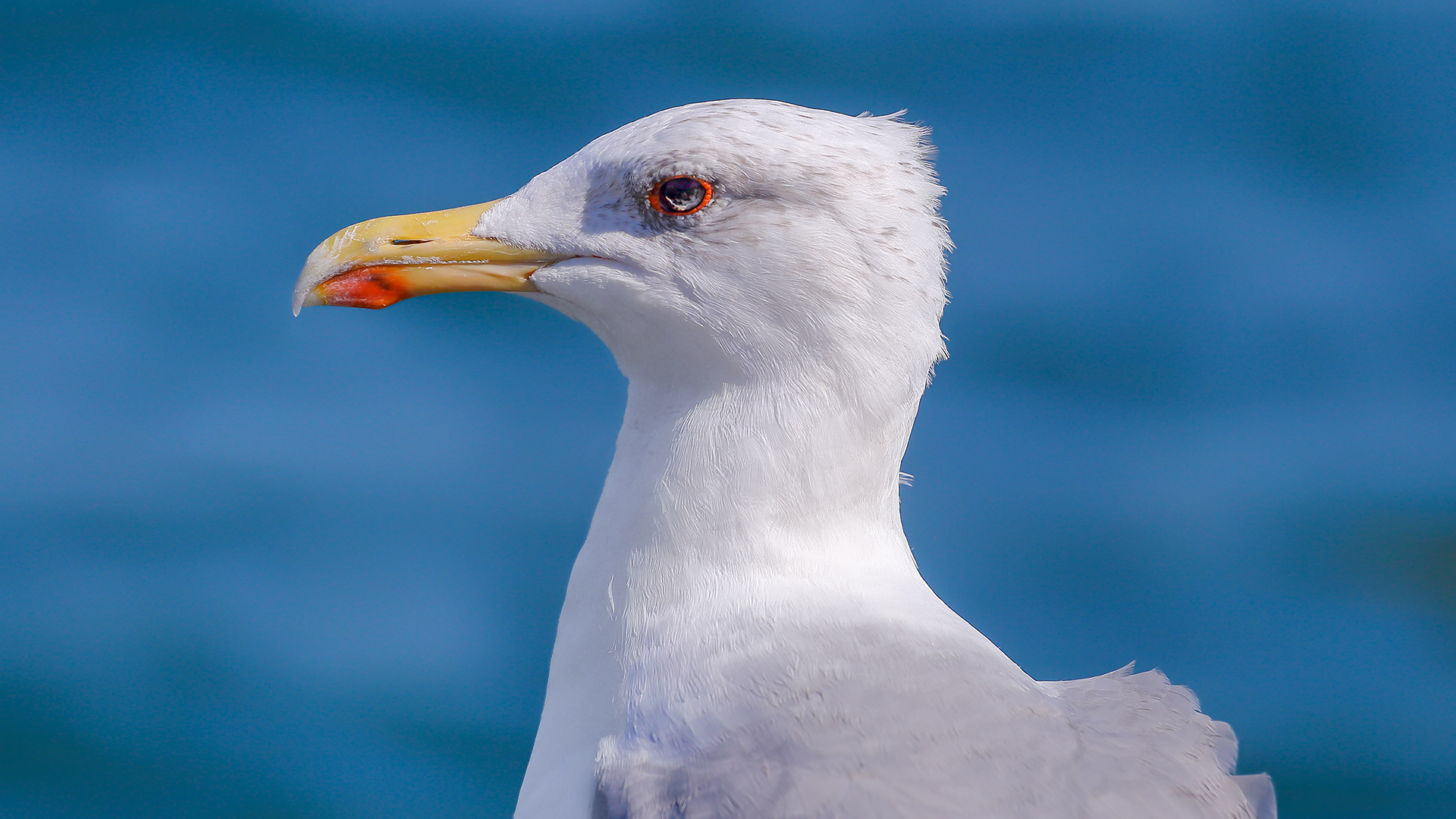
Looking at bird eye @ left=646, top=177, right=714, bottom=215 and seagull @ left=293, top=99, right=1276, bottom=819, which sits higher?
bird eye @ left=646, top=177, right=714, bottom=215

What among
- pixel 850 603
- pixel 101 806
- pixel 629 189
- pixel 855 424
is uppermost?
pixel 629 189

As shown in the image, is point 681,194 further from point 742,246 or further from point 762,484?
point 762,484

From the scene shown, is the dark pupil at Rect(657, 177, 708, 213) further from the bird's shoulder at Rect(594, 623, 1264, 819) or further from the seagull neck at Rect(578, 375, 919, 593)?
the bird's shoulder at Rect(594, 623, 1264, 819)

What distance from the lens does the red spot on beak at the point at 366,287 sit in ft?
5.92

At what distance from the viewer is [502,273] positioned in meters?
1.80

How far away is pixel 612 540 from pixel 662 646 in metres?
0.20

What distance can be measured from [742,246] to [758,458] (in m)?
0.29

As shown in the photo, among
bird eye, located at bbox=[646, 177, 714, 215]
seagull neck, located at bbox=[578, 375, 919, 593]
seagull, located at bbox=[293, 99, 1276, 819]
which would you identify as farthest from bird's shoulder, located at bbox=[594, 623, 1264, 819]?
bird eye, located at bbox=[646, 177, 714, 215]

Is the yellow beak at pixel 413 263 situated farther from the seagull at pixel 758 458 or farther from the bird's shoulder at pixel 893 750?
the bird's shoulder at pixel 893 750

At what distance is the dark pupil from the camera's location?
5.55ft

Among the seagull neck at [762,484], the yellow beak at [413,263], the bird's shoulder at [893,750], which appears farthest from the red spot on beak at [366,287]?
the bird's shoulder at [893,750]

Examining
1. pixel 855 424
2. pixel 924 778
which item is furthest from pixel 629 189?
pixel 924 778

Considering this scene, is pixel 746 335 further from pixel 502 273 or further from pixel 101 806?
pixel 101 806

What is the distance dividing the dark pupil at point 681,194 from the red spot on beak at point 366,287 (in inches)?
16.2
